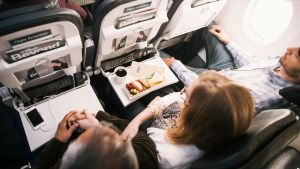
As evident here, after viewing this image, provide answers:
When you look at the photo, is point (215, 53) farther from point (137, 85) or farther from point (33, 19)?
point (33, 19)

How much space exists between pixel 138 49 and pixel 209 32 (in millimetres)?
962

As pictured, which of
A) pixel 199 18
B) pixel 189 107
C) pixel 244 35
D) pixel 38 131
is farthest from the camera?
pixel 244 35

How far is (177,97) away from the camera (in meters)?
1.79

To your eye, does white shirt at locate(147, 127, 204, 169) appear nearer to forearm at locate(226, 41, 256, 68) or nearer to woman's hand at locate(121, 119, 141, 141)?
woman's hand at locate(121, 119, 141, 141)

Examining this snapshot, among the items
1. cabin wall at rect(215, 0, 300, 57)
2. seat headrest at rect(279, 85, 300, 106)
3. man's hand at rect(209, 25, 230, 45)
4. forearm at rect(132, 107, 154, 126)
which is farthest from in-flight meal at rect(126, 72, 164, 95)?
cabin wall at rect(215, 0, 300, 57)

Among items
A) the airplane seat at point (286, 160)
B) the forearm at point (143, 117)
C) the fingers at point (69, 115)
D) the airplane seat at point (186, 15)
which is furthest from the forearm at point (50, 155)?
the airplane seat at point (186, 15)

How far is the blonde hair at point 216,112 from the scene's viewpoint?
106 cm

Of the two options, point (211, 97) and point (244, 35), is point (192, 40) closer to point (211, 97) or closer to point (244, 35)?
point (244, 35)

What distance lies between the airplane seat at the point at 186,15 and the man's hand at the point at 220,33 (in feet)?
0.56

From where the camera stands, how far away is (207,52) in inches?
100

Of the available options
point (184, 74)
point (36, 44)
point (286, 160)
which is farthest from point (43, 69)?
point (286, 160)

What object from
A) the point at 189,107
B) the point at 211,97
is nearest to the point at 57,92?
the point at 189,107

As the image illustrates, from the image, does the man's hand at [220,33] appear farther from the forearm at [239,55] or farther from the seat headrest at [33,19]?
the seat headrest at [33,19]

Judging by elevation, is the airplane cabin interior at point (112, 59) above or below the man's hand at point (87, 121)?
above
